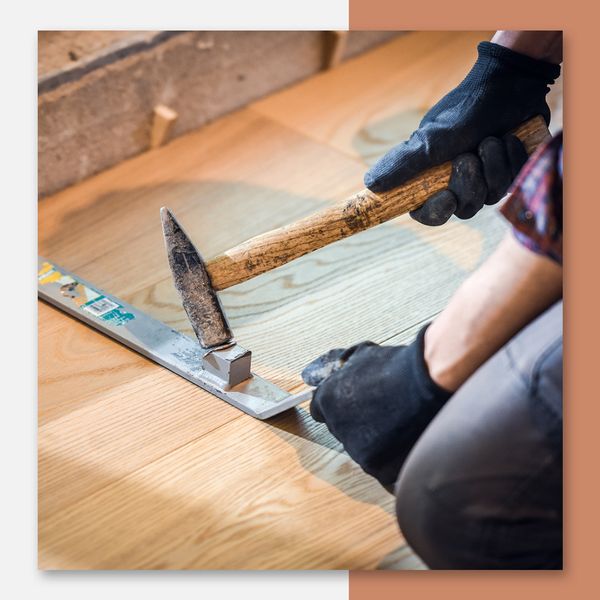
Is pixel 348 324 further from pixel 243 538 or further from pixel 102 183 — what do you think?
pixel 102 183

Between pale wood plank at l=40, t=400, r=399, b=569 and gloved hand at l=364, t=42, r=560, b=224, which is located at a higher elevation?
gloved hand at l=364, t=42, r=560, b=224

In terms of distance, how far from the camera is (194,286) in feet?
4.02

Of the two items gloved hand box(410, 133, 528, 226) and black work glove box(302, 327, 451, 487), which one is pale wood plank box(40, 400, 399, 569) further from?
gloved hand box(410, 133, 528, 226)

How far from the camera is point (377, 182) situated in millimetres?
1190

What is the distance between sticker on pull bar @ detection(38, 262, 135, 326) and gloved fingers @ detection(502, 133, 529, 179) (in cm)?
52

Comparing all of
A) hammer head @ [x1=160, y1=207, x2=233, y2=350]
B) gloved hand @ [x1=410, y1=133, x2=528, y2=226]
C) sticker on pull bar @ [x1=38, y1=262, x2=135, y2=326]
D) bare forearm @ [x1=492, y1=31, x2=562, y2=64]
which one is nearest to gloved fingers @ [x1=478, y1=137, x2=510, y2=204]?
gloved hand @ [x1=410, y1=133, x2=528, y2=226]

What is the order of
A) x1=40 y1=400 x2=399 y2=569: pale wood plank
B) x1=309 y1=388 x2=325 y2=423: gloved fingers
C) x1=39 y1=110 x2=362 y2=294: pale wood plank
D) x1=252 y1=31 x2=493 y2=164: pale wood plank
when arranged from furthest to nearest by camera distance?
x1=252 y1=31 x2=493 y2=164: pale wood plank
x1=39 y1=110 x2=362 y2=294: pale wood plank
x1=309 y1=388 x2=325 y2=423: gloved fingers
x1=40 y1=400 x2=399 y2=569: pale wood plank

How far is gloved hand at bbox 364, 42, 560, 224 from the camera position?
3.93 feet

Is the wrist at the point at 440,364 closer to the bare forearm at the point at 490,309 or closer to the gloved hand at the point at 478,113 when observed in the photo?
the bare forearm at the point at 490,309

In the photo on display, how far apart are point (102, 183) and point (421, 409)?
73cm

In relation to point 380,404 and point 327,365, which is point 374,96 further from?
point 380,404

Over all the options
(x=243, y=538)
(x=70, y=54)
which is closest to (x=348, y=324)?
(x=243, y=538)

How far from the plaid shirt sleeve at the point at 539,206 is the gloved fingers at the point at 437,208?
0.20 meters

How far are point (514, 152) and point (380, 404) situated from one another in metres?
0.34
